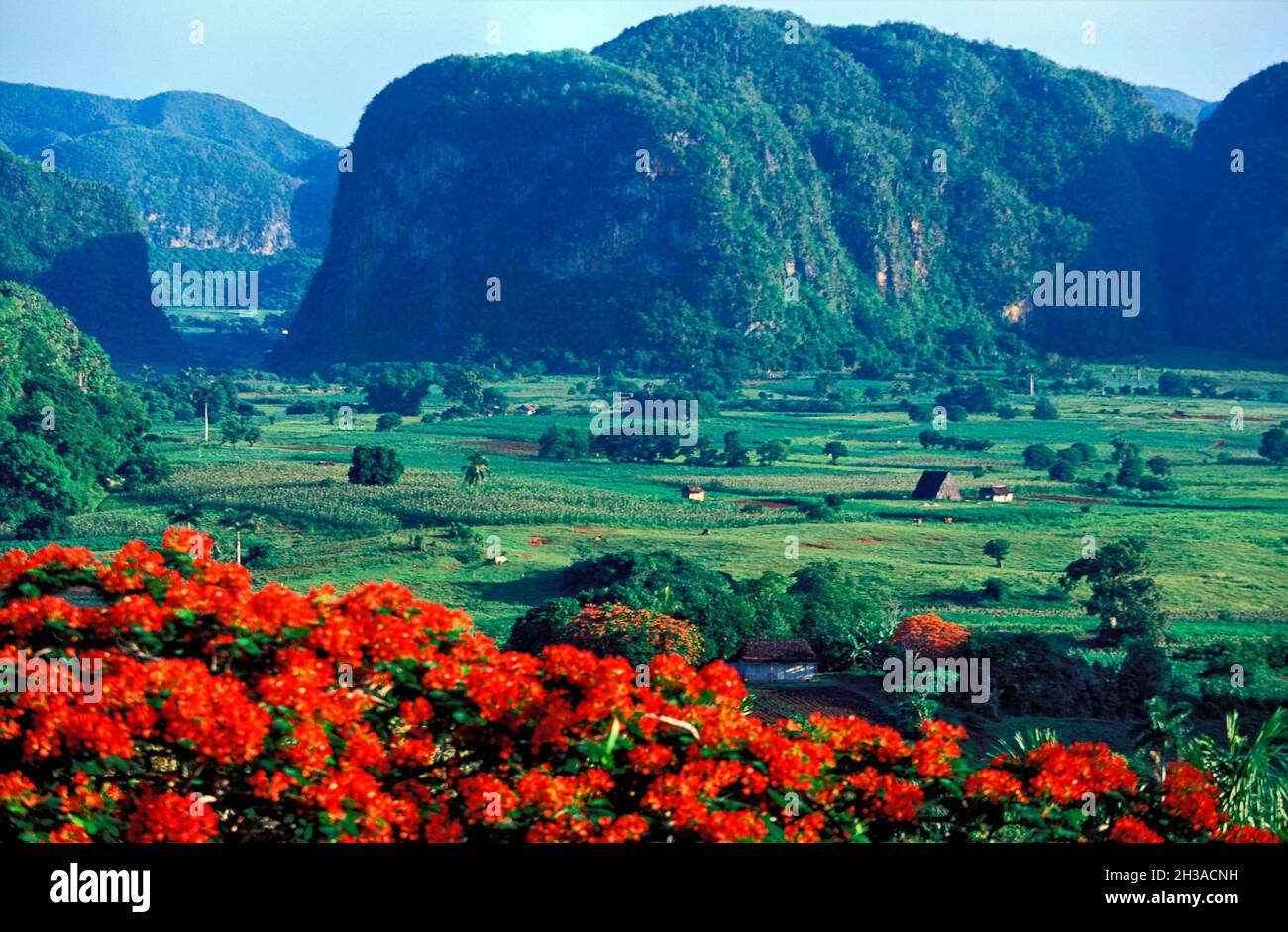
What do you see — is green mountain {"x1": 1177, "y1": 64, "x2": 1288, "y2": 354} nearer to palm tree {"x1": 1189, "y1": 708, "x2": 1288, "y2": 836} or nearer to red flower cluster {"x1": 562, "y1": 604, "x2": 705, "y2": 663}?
red flower cluster {"x1": 562, "y1": 604, "x2": 705, "y2": 663}

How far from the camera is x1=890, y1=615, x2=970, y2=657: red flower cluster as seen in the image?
31.4 m

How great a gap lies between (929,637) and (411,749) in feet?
80.4

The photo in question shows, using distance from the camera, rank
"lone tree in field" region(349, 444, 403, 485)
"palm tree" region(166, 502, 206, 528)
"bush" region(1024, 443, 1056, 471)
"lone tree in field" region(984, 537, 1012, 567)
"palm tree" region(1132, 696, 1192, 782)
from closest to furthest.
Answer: "palm tree" region(1132, 696, 1192, 782) < "lone tree in field" region(984, 537, 1012, 567) < "palm tree" region(166, 502, 206, 528) < "lone tree in field" region(349, 444, 403, 485) < "bush" region(1024, 443, 1056, 471)

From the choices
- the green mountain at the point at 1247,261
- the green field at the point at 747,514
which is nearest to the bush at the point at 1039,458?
the green field at the point at 747,514

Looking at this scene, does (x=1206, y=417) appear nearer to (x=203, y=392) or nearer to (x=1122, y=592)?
(x=203, y=392)

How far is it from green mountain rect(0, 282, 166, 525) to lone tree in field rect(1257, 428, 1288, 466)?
58.2 meters

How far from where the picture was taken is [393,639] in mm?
9070

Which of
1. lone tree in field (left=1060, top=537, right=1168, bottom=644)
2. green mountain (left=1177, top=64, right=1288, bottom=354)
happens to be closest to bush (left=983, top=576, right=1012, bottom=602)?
lone tree in field (left=1060, top=537, right=1168, bottom=644)

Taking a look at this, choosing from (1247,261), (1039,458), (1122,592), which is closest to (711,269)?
(1247,261)

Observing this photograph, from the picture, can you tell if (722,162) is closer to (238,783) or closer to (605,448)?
(605,448)

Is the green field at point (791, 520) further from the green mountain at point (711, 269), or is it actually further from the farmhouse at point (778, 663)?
the green mountain at point (711, 269)
